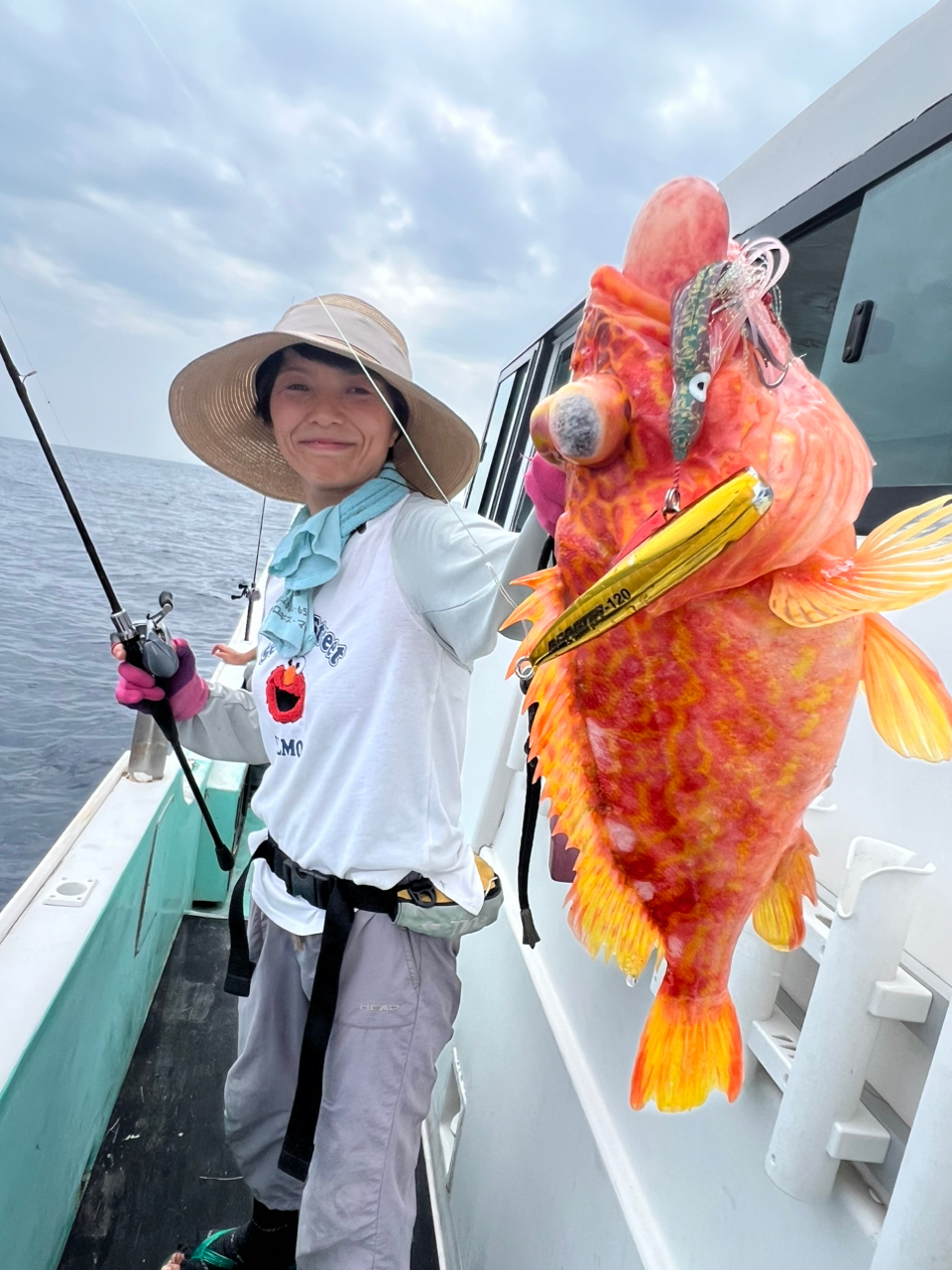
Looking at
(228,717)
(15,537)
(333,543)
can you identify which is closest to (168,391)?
(333,543)

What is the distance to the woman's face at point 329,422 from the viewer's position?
1.63 m

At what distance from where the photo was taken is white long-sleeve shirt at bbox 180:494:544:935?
60.7 inches

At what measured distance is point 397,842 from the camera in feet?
5.28

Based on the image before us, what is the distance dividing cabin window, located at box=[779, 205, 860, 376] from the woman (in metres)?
0.91

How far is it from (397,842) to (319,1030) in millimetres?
424

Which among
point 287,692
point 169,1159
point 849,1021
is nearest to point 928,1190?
point 849,1021

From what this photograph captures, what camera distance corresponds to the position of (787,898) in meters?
0.87

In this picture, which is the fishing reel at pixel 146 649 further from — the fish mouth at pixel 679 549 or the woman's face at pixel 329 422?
the fish mouth at pixel 679 549

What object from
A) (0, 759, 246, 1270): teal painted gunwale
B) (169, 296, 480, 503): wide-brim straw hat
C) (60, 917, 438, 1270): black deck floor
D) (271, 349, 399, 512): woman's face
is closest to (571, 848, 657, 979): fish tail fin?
(169, 296, 480, 503): wide-brim straw hat

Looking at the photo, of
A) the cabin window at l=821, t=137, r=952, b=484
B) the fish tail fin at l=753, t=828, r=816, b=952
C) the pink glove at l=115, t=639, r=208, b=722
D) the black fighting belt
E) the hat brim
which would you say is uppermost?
the cabin window at l=821, t=137, r=952, b=484

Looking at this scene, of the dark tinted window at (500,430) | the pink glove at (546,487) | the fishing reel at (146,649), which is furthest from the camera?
the dark tinted window at (500,430)

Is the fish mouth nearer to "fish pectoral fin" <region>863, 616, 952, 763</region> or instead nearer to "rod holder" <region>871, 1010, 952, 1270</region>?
"fish pectoral fin" <region>863, 616, 952, 763</region>

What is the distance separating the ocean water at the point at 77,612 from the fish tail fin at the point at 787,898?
176 centimetres

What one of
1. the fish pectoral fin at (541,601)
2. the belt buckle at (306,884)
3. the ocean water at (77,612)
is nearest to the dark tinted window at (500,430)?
the ocean water at (77,612)
